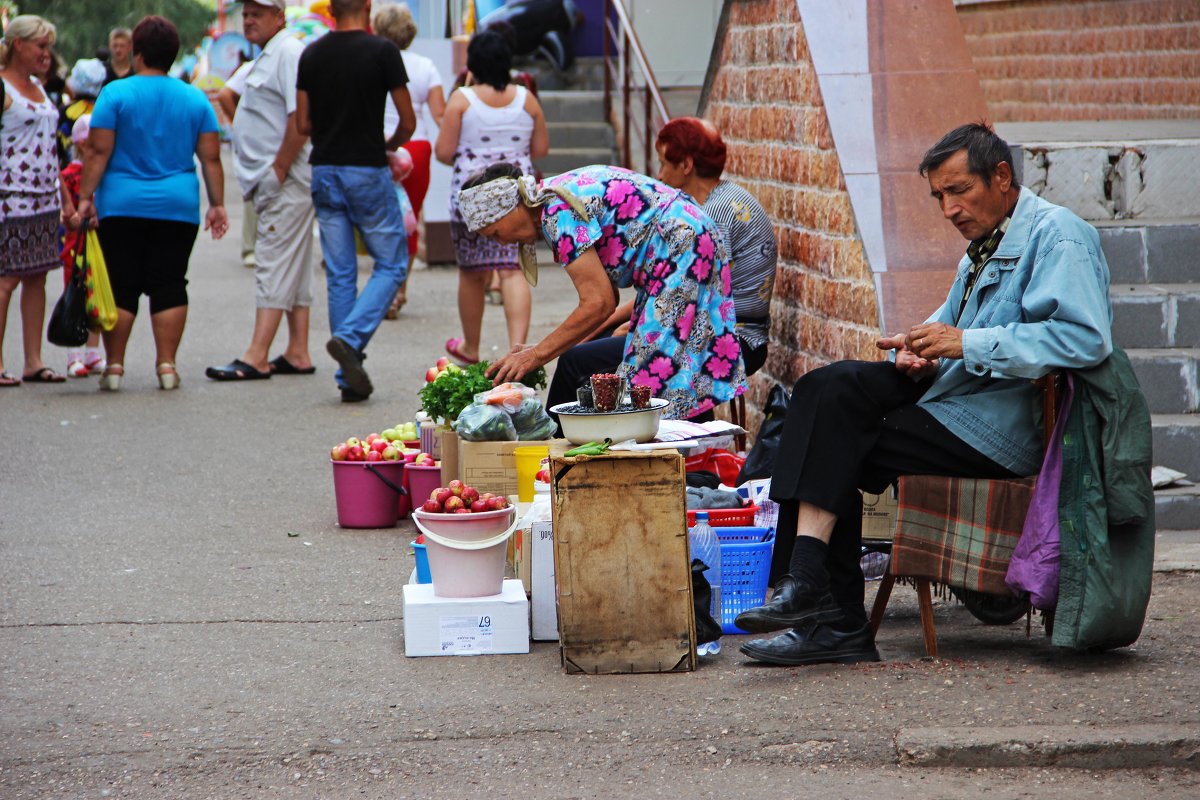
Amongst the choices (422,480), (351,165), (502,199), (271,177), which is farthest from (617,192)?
(271,177)

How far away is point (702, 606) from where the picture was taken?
4773 millimetres

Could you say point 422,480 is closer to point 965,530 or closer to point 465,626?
point 465,626

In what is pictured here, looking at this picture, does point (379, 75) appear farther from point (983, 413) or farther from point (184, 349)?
point (983, 413)

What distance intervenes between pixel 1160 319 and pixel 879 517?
6.93 feet

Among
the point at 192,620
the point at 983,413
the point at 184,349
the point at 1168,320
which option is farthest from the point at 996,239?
the point at 184,349

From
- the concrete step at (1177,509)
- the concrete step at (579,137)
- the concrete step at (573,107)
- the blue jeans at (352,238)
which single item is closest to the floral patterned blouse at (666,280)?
the concrete step at (1177,509)

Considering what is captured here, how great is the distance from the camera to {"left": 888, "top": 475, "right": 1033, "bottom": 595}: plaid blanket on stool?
→ 4.55 metres

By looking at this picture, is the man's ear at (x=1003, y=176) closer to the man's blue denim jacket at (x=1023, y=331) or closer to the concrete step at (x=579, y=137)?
the man's blue denim jacket at (x=1023, y=331)

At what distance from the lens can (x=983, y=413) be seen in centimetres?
455

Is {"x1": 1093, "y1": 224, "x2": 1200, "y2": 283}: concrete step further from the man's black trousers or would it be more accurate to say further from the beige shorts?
the beige shorts

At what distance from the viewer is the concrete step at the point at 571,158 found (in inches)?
653

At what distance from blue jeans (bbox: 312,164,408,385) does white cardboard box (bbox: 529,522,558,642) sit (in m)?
4.29

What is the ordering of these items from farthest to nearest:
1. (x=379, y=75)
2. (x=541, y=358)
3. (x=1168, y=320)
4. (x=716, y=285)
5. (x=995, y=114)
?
(x=995, y=114) < (x=379, y=75) < (x=1168, y=320) < (x=716, y=285) < (x=541, y=358)

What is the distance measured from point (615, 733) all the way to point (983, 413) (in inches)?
55.2
